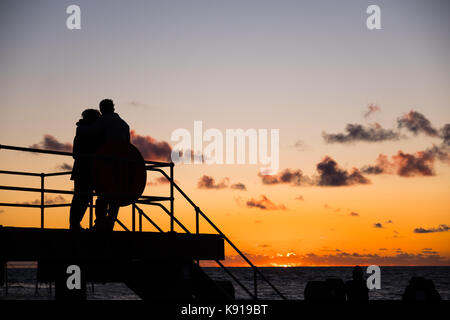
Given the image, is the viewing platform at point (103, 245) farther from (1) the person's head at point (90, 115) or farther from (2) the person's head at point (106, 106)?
(2) the person's head at point (106, 106)

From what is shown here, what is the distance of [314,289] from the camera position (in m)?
25.2

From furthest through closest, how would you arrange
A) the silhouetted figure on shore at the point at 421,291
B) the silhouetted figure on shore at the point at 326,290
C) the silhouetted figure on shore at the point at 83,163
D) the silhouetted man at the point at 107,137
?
the silhouetted figure on shore at the point at 326,290
the silhouetted figure on shore at the point at 421,291
the silhouetted man at the point at 107,137
the silhouetted figure on shore at the point at 83,163

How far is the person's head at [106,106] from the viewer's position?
15055 mm

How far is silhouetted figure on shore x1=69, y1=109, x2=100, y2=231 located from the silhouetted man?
168 mm

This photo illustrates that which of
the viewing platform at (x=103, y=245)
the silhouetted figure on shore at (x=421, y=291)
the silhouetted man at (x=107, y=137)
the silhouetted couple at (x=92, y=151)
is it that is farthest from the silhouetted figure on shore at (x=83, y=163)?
the silhouetted figure on shore at (x=421, y=291)

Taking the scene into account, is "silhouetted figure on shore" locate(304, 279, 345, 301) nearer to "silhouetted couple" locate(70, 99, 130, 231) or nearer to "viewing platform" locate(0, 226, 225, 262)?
"viewing platform" locate(0, 226, 225, 262)

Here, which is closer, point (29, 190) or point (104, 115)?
point (29, 190)

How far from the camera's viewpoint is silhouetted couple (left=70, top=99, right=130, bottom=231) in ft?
47.5

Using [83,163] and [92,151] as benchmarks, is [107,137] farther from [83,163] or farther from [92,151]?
[83,163]

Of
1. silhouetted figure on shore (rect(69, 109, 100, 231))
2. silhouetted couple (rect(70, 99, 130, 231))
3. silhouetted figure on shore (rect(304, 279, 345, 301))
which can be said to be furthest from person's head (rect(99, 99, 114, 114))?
silhouetted figure on shore (rect(304, 279, 345, 301))
